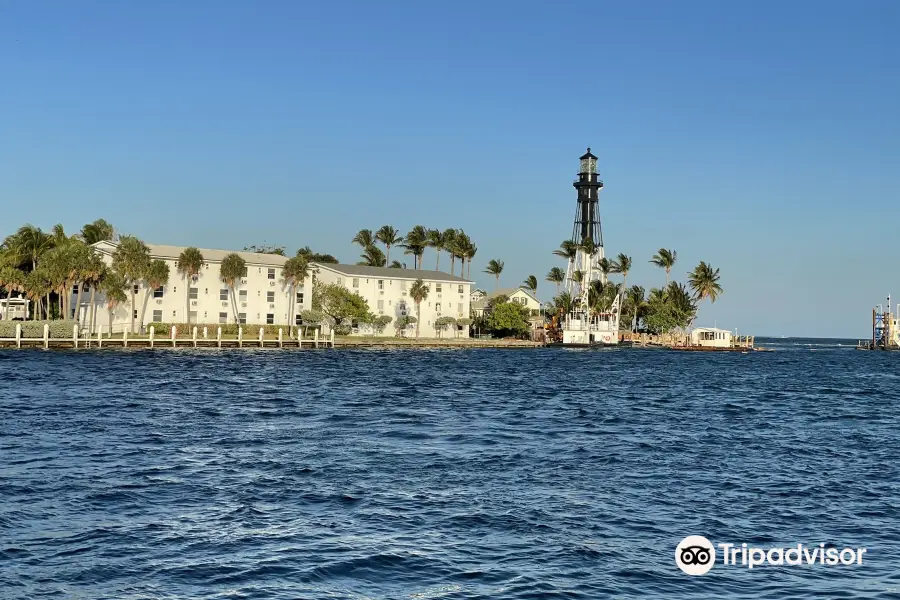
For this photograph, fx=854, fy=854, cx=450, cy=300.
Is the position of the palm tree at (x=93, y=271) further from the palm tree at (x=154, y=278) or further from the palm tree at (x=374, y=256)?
the palm tree at (x=374, y=256)

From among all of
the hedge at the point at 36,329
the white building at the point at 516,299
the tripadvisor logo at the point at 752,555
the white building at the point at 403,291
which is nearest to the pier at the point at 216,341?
the hedge at the point at 36,329

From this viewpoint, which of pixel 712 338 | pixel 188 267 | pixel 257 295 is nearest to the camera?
pixel 188 267

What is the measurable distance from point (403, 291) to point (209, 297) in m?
35.9

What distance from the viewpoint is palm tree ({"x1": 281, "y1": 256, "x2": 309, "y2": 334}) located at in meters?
125

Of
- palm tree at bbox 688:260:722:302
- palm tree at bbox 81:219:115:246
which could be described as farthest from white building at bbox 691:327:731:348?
palm tree at bbox 81:219:115:246

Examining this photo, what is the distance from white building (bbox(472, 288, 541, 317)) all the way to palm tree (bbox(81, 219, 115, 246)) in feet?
234

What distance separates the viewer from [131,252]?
358 feet

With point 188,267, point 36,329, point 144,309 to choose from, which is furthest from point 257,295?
point 36,329

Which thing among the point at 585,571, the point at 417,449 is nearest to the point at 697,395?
the point at 417,449

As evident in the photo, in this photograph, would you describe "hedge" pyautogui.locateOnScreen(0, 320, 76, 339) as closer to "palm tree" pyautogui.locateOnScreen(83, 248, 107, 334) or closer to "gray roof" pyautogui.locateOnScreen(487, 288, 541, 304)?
"palm tree" pyautogui.locateOnScreen(83, 248, 107, 334)

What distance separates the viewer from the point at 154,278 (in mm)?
110875

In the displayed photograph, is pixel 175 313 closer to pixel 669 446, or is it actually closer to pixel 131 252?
pixel 131 252

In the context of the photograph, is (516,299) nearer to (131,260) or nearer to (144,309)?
(144,309)

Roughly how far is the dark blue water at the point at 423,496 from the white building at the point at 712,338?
116523 millimetres
